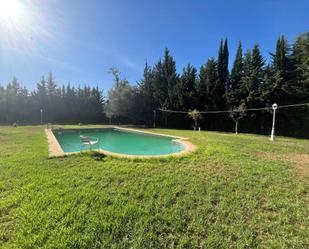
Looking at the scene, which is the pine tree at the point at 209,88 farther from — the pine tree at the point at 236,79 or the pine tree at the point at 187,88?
the pine tree at the point at 236,79

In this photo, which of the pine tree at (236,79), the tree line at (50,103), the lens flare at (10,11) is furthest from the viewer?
the tree line at (50,103)

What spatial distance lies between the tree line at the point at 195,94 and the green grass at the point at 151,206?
14894mm

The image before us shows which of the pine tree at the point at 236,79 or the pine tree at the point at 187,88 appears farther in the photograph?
the pine tree at the point at 187,88

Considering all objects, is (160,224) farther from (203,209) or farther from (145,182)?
(145,182)

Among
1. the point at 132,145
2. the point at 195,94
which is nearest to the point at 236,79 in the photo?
the point at 195,94

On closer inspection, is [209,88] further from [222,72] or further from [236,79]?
[236,79]

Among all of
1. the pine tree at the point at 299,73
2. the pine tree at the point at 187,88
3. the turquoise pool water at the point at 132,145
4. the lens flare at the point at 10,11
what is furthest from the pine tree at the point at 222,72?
the lens flare at the point at 10,11

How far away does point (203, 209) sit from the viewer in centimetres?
266

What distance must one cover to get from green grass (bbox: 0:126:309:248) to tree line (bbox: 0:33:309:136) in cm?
1489

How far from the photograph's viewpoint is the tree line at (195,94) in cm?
1700

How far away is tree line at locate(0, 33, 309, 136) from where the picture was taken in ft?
55.8

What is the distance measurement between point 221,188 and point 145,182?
1412 mm

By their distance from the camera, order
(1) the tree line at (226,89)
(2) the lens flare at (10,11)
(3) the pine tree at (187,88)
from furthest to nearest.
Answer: (3) the pine tree at (187,88), (1) the tree line at (226,89), (2) the lens flare at (10,11)

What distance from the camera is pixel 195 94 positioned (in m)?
20.5
